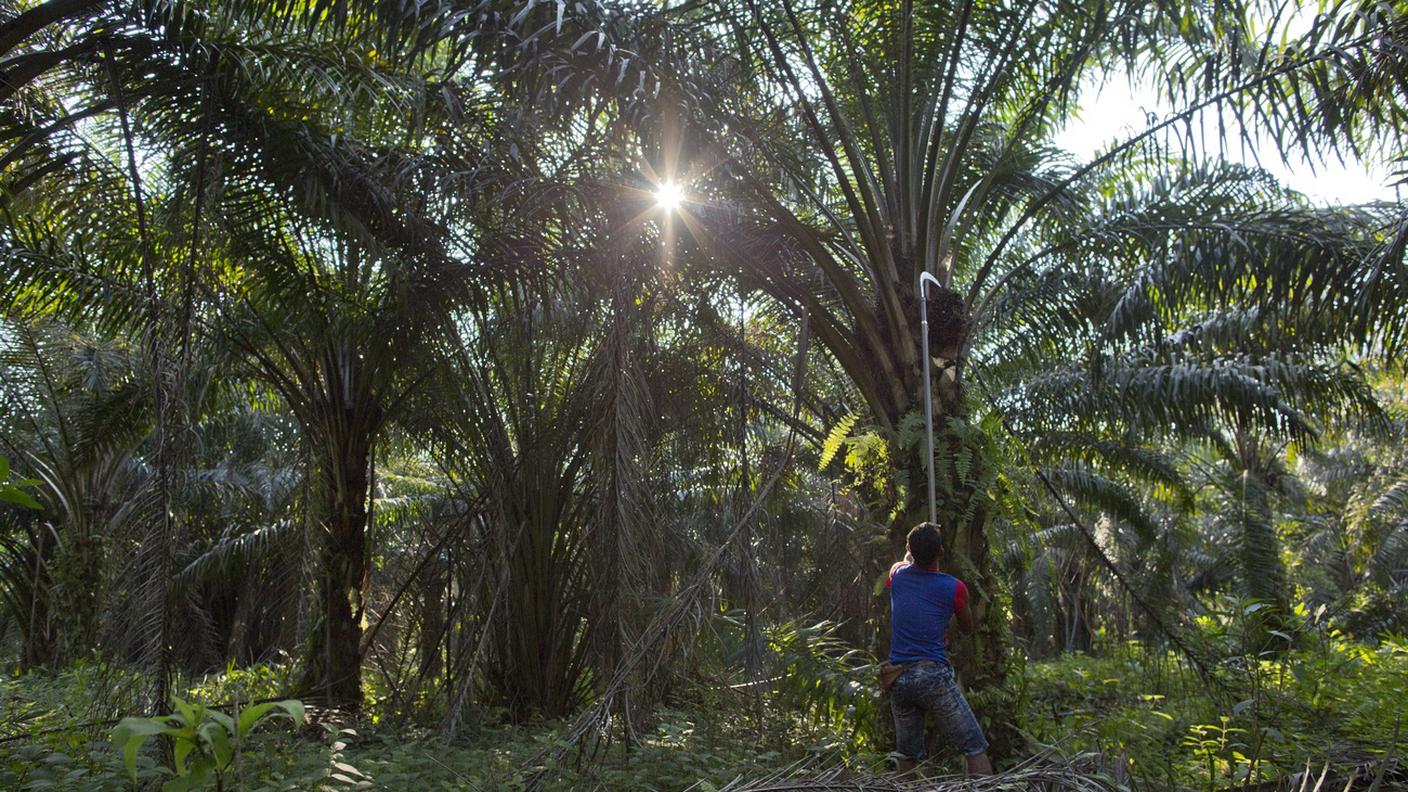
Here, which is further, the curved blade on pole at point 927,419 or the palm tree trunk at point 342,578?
the palm tree trunk at point 342,578

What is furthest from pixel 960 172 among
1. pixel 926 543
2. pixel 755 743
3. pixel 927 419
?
pixel 755 743

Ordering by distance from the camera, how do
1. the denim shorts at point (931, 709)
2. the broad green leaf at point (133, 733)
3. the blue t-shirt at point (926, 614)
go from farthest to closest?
the blue t-shirt at point (926, 614) < the denim shorts at point (931, 709) < the broad green leaf at point (133, 733)

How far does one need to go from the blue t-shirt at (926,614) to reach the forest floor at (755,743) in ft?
2.14

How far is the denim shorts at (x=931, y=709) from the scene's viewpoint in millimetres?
5219

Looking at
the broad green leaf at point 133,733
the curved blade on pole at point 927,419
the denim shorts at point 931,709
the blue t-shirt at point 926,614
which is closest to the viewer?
the broad green leaf at point 133,733

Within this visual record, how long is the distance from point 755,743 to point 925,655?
188 centimetres

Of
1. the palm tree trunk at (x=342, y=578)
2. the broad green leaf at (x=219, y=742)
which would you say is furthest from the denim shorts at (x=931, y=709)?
the palm tree trunk at (x=342, y=578)

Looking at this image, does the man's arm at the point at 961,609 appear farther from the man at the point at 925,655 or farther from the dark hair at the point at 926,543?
the dark hair at the point at 926,543

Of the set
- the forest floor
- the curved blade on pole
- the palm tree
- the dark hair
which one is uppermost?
the palm tree

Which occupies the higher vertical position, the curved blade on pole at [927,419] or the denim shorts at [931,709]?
the curved blade on pole at [927,419]

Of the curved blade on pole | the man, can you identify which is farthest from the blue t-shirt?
the curved blade on pole

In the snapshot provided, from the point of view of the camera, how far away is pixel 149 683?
5320mm

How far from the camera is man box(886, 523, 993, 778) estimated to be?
523cm

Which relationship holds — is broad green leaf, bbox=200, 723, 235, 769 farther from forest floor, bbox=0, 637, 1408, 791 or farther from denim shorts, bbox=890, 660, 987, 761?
denim shorts, bbox=890, 660, 987, 761
